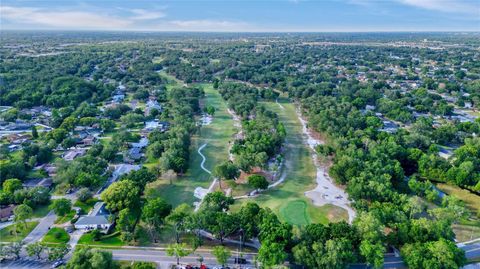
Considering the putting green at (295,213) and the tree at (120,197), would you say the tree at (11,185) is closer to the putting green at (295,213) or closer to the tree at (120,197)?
the tree at (120,197)

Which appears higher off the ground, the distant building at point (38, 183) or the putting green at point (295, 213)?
the distant building at point (38, 183)

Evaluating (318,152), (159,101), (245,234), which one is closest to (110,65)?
(159,101)

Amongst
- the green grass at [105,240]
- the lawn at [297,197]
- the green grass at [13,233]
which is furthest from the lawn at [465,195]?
the green grass at [13,233]

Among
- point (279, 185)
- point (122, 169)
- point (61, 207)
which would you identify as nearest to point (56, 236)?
point (61, 207)

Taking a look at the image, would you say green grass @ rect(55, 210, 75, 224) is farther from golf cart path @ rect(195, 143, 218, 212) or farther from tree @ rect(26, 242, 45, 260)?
golf cart path @ rect(195, 143, 218, 212)

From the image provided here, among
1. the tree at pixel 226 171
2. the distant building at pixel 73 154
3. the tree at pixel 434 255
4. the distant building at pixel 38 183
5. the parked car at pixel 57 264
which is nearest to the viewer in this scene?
the tree at pixel 434 255

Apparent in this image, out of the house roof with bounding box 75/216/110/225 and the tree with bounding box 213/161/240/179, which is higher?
the tree with bounding box 213/161/240/179

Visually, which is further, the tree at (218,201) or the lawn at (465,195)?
the lawn at (465,195)

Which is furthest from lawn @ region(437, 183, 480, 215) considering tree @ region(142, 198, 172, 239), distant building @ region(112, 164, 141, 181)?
distant building @ region(112, 164, 141, 181)
